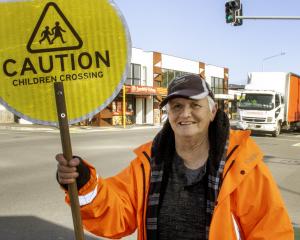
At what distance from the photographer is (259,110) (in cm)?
2291

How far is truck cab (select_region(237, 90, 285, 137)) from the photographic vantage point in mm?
22750

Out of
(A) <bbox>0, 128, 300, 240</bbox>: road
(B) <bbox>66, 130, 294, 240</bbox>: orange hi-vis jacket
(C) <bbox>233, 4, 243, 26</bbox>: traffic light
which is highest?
(C) <bbox>233, 4, 243, 26</bbox>: traffic light

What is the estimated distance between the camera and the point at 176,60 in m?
45.8

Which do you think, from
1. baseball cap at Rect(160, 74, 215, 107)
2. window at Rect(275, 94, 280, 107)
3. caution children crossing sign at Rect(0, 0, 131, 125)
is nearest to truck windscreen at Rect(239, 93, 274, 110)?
window at Rect(275, 94, 280, 107)

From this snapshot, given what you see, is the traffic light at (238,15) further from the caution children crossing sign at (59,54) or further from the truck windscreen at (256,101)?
the caution children crossing sign at (59,54)

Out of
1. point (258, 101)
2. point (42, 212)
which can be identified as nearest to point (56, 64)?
point (42, 212)

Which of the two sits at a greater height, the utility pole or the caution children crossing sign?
the utility pole

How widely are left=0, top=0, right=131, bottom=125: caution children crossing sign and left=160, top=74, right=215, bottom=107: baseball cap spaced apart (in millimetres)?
386

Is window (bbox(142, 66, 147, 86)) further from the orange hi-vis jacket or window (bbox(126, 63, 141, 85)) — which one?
the orange hi-vis jacket

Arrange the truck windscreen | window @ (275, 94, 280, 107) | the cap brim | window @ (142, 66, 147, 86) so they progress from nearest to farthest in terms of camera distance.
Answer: the cap brim < the truck windscreen < window @ (275, 94, 280, 107) < window @ (142, 66, 147, 86)

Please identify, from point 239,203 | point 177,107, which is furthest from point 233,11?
point 239,203

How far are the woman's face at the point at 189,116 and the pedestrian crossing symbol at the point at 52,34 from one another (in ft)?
2.13

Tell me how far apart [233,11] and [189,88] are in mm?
13712

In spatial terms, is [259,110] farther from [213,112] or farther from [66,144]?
[66,144]
